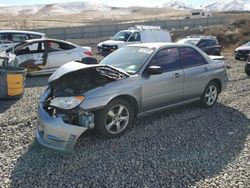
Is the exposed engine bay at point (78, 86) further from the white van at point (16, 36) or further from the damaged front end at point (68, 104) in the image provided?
the white van at point (16, 36)

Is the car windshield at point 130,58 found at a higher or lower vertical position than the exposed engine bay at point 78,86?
higher

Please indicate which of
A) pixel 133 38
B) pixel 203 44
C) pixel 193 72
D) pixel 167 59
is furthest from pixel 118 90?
pixel 203 44

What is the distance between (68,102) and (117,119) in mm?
898

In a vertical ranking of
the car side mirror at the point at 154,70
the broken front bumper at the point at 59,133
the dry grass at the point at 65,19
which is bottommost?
the broken front bumper at the point at 59,133

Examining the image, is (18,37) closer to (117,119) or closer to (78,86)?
(78,86)

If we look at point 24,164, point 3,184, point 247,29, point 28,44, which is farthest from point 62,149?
point 247,29

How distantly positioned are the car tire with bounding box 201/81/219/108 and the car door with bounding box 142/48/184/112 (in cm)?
89

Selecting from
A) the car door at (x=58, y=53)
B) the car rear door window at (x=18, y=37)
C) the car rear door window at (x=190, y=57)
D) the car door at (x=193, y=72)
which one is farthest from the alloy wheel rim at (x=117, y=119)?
the car rear door window at (x=18, y=37)

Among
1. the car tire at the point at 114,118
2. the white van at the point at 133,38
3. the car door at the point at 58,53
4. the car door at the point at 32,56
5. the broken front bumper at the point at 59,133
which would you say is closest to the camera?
the broken front bumper at the point at 59,133

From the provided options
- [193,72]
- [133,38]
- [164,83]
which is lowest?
[164,83]

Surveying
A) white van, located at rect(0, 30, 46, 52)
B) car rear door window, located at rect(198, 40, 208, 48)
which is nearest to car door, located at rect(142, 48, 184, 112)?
white van, located at rect(0, 30, 46, 52)

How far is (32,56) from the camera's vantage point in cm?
1130

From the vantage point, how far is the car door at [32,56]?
11203 millimetres

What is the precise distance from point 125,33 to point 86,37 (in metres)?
13.1
